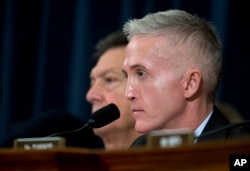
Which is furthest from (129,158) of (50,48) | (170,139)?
(50,48)

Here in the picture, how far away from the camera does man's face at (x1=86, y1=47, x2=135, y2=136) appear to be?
218cm

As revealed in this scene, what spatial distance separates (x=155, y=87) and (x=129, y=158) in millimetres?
592

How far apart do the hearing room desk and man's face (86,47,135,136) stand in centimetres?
114

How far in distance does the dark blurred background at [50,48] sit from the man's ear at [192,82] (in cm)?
109

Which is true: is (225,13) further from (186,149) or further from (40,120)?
(186,149)

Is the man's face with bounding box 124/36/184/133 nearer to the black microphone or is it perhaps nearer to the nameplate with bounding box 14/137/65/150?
the black microphone

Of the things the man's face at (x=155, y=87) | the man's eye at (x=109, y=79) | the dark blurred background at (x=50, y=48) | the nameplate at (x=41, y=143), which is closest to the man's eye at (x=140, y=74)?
the man's face at (x=155, y=87)

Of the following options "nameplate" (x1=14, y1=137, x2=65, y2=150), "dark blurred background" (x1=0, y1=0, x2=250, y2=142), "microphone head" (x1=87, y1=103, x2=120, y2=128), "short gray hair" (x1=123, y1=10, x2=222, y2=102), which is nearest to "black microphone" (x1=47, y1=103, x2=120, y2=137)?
"microphone head" (x1=87, y1=103, x2=120, y2=128)

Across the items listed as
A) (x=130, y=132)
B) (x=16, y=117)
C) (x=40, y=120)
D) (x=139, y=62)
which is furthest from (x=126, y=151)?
(x=16, y=117)

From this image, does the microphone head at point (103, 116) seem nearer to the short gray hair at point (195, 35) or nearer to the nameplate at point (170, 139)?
the short gray hair at point (195, 35)

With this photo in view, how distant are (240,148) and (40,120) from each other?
151cm

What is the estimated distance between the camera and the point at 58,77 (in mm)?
2959

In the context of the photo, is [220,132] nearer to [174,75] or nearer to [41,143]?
[174,75]

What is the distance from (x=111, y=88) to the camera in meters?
2.24
